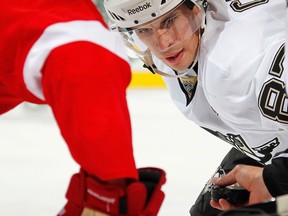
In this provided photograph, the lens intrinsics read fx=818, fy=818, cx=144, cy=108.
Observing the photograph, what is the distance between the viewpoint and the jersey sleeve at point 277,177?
1.60 m

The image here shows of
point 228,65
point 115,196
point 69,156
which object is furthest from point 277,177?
point 69,156

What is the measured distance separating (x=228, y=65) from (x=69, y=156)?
1.29 meters

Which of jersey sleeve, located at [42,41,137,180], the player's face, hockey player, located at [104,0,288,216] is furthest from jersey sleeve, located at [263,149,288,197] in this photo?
jersey sleeve, located at [42,41,137,180]

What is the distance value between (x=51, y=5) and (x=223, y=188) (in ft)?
2.93

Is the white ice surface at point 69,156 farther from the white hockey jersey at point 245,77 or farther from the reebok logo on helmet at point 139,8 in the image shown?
the reebok logo on helmet at point 139,8

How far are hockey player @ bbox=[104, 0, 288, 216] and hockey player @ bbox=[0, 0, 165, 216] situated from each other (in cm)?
52

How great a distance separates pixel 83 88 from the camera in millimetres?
1069

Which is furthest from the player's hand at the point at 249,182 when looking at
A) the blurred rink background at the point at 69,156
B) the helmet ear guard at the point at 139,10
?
the blurred rink background at the point at 69,156

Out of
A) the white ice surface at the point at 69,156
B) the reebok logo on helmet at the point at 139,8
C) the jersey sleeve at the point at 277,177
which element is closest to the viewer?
the jersey sleeve at the point at 277,177

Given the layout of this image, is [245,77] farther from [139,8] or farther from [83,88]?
[83,88]

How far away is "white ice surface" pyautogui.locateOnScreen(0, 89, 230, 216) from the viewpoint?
2373mm

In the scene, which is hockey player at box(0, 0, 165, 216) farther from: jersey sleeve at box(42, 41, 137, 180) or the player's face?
the player's face

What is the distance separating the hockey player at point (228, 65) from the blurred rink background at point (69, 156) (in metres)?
0.43

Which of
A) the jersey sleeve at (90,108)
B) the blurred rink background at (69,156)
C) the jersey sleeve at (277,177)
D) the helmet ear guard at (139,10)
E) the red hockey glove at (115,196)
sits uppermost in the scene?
the jersey sleeve at (90,108)
